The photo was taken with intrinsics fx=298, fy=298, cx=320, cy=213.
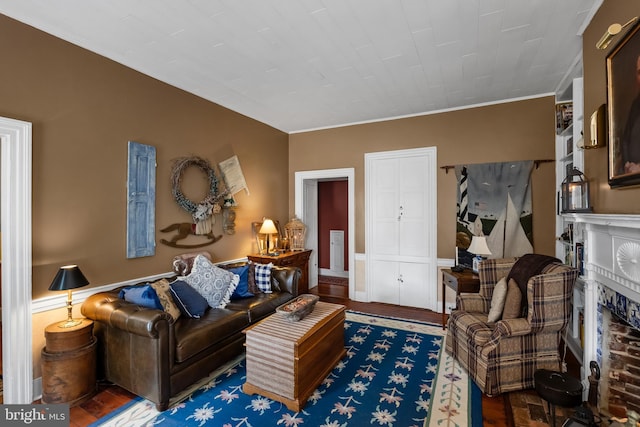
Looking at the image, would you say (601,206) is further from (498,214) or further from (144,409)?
(144,409)

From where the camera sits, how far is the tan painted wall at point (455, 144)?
368 centimetres

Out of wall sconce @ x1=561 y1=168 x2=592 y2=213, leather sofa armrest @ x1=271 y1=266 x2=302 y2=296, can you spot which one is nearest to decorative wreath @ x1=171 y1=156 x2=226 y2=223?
leather sofa armrest @ x1=271 y1=266 x2=302 y2=296

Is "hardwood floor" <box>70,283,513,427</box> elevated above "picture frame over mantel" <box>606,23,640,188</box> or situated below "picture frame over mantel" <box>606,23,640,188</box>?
below

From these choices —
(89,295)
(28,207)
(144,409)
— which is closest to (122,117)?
(28,207)

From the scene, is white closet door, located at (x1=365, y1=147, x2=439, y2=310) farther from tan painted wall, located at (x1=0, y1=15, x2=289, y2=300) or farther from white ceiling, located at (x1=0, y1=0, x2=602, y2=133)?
tan painted wall, located at (x1=0, y1=15, x2=289, y2=300)

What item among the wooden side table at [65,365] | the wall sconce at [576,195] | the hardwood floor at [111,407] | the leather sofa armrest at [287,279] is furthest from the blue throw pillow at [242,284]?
A: the wall sconce at [576,195]

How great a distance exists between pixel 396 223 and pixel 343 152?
1.44 metres

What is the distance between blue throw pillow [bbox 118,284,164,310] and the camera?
2.37m

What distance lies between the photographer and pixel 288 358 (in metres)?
2.12

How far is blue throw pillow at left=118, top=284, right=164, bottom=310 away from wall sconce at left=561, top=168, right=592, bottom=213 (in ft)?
11.0

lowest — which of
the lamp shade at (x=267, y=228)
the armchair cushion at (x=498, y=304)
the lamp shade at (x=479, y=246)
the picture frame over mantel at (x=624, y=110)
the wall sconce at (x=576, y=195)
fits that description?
the armchair cushion at (x=498, y=304)

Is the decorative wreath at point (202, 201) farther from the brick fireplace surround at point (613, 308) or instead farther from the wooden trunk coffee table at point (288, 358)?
the brick fireplace surround at point (613, 308)

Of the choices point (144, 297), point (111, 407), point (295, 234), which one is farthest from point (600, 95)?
point (111, 407)

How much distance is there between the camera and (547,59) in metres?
2.84
